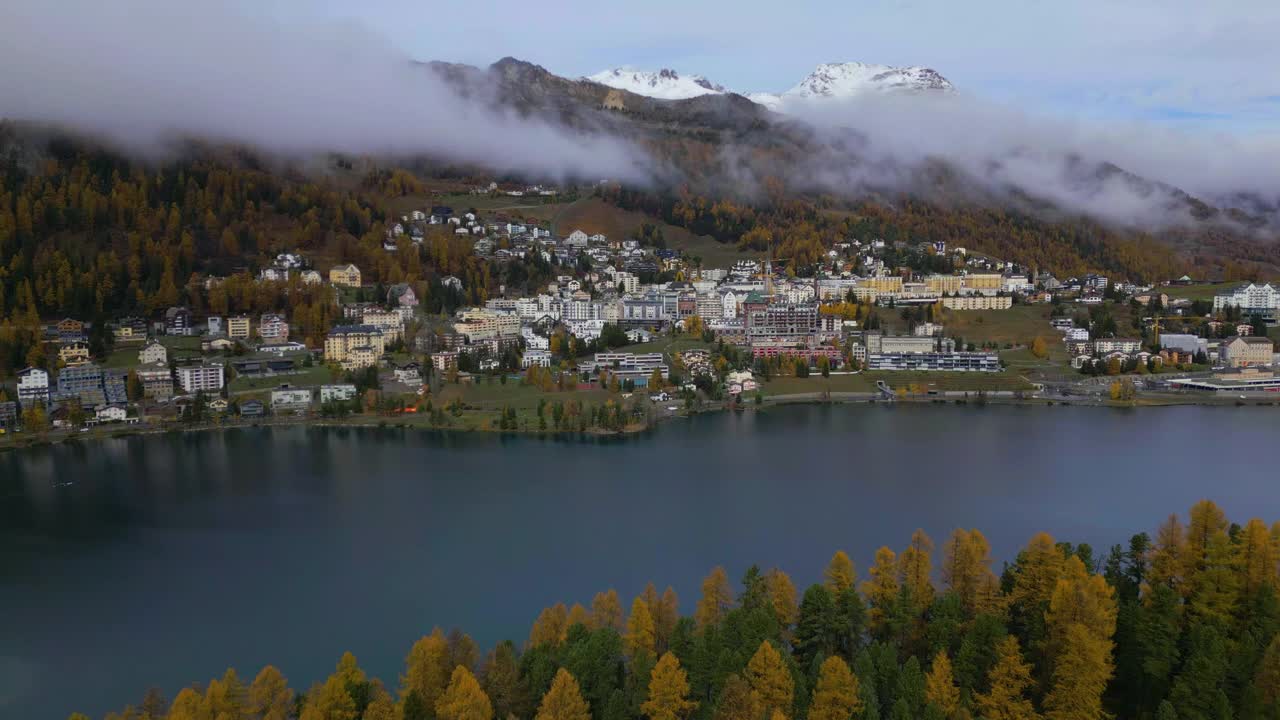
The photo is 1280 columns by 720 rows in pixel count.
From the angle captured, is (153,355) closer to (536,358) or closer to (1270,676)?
(536,358)

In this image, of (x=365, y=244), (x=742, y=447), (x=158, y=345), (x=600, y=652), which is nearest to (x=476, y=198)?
(x=365, y=244)

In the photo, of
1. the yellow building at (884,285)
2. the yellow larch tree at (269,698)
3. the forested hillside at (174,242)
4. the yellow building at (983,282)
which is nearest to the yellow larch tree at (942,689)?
the yellow larch tree at (269,698)

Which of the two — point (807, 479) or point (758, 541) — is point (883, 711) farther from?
point (807, 479)

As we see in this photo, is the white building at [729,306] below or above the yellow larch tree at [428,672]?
above

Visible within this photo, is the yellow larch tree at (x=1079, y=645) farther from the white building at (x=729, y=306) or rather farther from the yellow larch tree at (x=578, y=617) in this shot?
the white building at (x=729, y=306)

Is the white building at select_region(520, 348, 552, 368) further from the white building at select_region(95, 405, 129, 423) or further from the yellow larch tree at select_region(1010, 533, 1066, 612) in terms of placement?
the yellow larch tree at select_region(1010, 533, 1066, 612)
